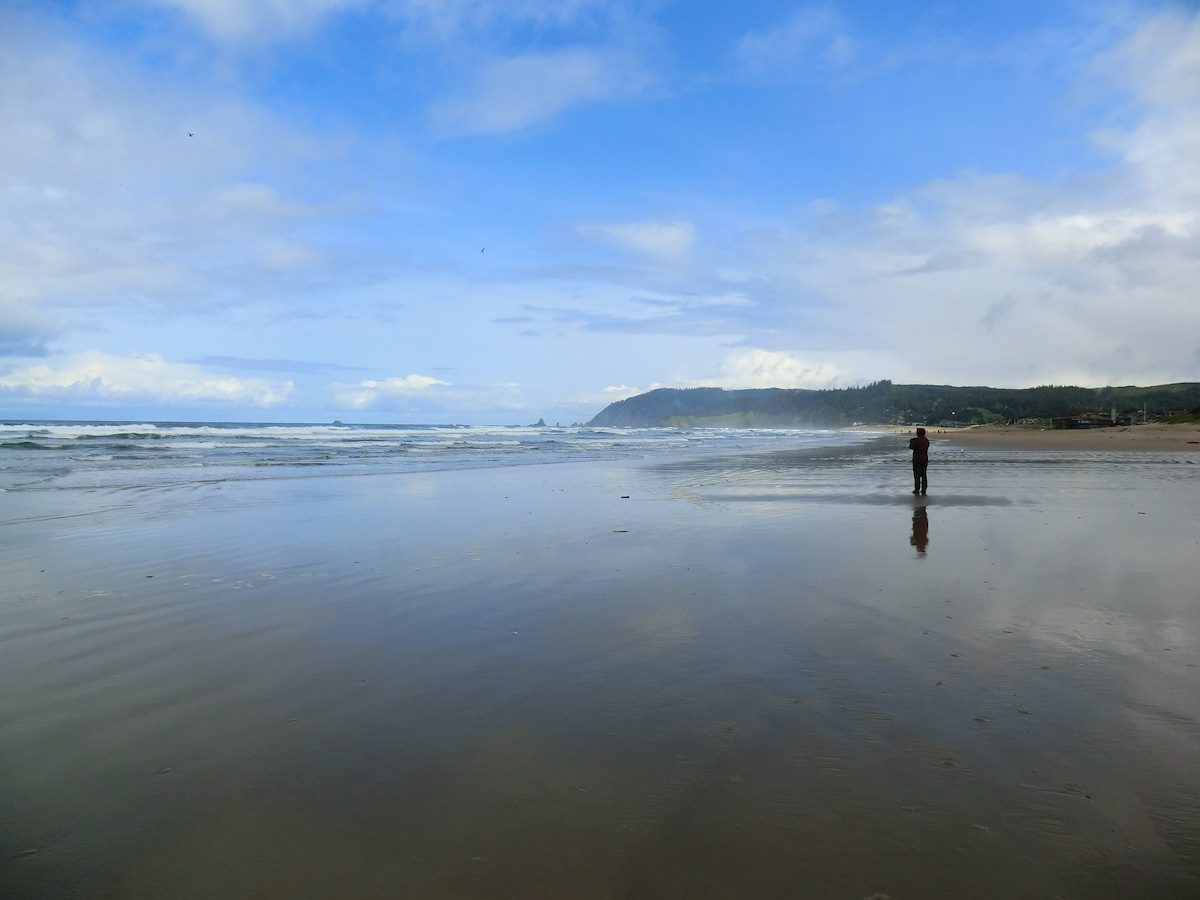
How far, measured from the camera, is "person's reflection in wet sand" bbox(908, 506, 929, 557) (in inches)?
350

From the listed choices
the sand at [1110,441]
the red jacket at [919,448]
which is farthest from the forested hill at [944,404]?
the red jacket at [919,448]

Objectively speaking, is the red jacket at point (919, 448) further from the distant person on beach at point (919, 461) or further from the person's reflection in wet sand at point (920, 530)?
the person's reflection in wet sand at point (920, 530)

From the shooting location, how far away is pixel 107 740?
3.56 m

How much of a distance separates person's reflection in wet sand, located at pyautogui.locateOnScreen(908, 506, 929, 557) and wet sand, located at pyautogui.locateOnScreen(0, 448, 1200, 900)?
72cm

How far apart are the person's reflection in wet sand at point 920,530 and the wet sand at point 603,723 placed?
72cm

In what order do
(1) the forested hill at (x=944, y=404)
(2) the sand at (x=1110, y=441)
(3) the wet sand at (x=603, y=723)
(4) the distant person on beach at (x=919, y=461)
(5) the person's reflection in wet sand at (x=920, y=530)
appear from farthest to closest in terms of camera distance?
1. (1) the forested hill at (x=944, y=404)
2. (2) the sand at (x=1110, y=441)
3. (4) the distant person on beach at (x=919, y=461)
4. (5) the person's reflection in wet sand at (x=920, y=530)
5. (3) the wet sand at (x=603, y=723)

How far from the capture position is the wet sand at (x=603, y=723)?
2559 mm

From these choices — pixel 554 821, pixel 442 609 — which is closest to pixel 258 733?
pixel 554 821

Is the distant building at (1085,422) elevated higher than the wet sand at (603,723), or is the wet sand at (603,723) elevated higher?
the distant building at (1085,422)

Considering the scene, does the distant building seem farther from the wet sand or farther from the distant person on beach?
the wet sand

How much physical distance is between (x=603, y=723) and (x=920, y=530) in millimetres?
8115

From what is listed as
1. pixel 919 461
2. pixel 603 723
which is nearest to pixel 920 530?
pixel 919 461

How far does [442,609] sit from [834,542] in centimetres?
550

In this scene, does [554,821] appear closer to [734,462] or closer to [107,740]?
[107,740]
